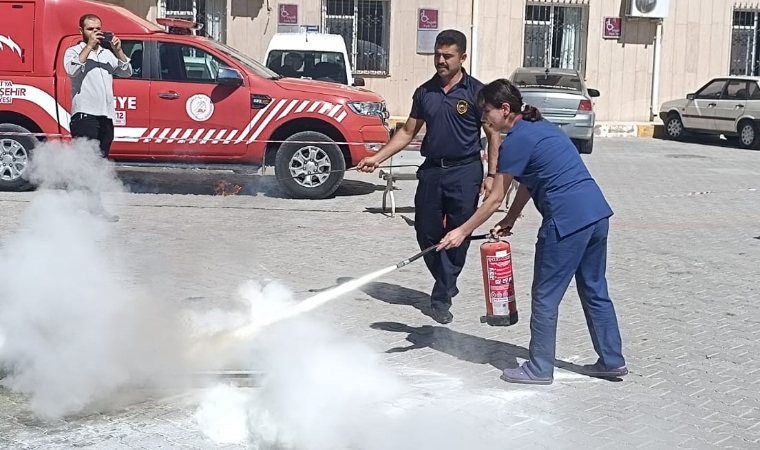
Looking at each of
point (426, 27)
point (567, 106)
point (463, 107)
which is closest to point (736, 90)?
point (567, 106)

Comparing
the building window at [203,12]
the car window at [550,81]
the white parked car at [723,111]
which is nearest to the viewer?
the car window at [550,81]

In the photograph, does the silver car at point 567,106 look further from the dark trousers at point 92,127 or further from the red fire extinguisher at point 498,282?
the red fire extinguisher at point 498,282

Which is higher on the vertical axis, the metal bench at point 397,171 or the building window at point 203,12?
the building window at point 203,12

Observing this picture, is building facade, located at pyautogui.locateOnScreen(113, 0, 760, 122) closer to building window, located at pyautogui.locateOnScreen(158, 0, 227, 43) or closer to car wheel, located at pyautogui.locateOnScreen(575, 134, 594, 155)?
building window, located at pyautogui.locateOnScreen(158, 0, 227, 43)

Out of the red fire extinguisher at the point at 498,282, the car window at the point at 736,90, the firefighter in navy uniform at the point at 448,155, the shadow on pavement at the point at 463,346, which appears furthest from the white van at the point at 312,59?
the red fire extinguisher at the point at 498,282

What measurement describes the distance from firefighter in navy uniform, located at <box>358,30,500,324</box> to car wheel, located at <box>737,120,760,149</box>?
15.8 metres

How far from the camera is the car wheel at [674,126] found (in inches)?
920

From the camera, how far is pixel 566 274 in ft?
19.2

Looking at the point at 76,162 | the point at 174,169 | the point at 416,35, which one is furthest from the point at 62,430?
the point at 416,35

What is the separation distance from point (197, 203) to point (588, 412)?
756cm

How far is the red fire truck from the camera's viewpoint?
12375mm

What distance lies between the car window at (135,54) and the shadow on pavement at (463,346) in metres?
6.48

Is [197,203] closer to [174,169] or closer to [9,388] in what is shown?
[174,169]

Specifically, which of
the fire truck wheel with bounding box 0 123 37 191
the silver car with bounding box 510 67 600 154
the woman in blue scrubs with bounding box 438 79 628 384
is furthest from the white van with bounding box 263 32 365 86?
the woman in blue scrubs with bounding box 438 79 628 384
